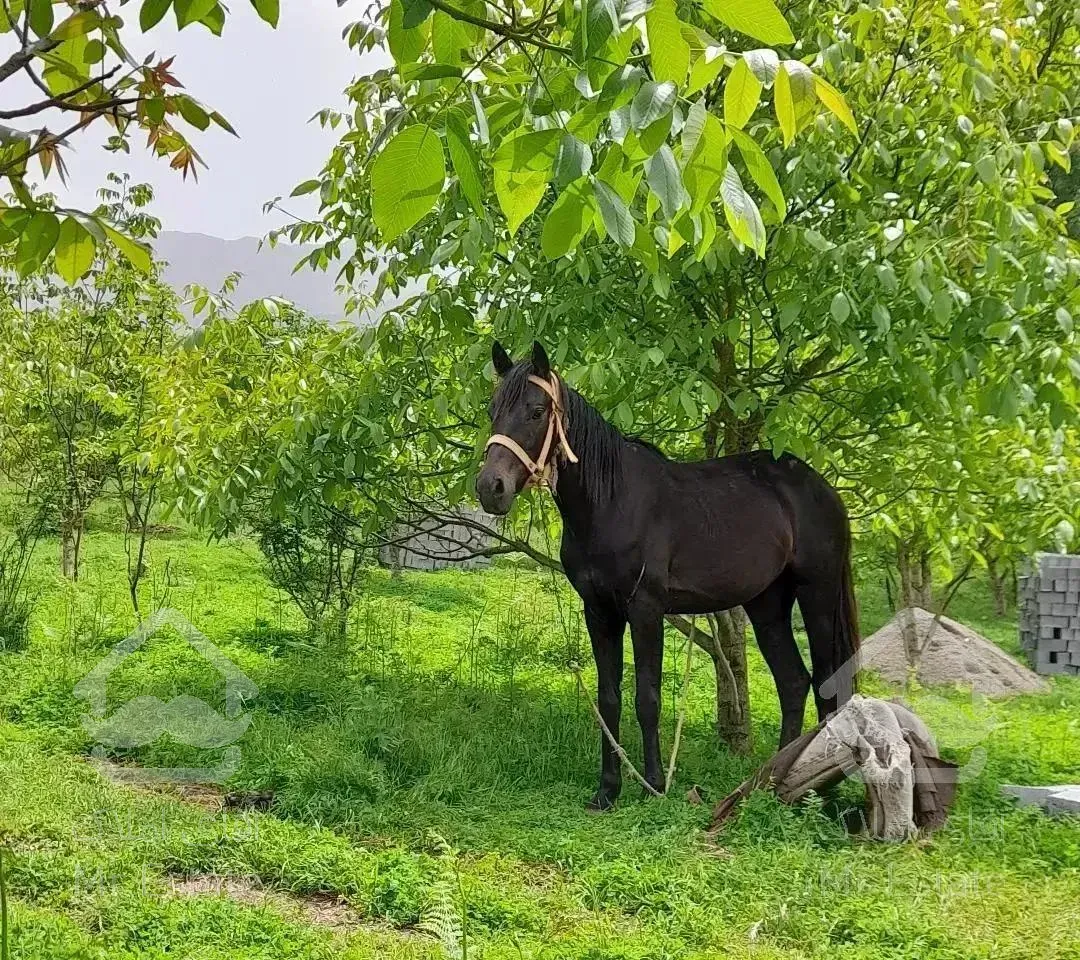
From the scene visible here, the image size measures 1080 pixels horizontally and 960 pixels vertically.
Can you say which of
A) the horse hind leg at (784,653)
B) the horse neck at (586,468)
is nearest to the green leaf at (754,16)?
the horse neck at (586,468)

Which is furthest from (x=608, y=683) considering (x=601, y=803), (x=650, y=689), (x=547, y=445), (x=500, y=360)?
(x=500, y=360)

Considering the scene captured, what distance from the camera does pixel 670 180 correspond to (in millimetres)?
1012

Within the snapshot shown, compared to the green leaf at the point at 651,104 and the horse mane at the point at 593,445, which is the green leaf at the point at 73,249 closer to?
the green leaf at the point at 651,104

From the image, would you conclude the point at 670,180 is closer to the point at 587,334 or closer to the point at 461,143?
the point at 461,143

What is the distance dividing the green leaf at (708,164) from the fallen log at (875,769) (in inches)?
113

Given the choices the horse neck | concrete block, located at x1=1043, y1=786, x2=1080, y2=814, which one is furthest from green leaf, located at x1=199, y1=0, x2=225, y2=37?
concrete block, located at x1=1043, y1=786, x2=1080, y2=814

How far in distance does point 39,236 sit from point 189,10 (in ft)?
1.12

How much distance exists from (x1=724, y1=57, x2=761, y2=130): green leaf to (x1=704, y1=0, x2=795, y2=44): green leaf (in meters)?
0.05

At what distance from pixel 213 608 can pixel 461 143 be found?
821 centimetres

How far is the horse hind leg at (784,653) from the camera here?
14.6 ft

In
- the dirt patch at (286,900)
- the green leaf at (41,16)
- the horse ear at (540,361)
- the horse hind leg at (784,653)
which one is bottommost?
the dirt patch at (286,900)

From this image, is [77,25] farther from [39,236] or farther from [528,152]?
[528,152]

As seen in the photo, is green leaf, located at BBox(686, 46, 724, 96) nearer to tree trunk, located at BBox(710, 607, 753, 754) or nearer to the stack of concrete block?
tree trunk, located at BBox(710, 607, 753, 754)

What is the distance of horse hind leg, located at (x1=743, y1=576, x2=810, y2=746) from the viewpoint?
4.45 meters
